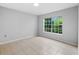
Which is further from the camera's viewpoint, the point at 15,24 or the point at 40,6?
the point at 15,24

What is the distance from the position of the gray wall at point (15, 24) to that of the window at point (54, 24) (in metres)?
1.15

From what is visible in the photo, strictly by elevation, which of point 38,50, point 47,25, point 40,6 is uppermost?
point 40,6

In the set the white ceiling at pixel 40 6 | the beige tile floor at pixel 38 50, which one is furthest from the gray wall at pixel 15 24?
the beige tile floor at pixel 38 50

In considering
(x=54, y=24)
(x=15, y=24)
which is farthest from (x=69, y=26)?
(x=15, y=24)

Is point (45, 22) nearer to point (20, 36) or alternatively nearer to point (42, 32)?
→ point (42, 32)

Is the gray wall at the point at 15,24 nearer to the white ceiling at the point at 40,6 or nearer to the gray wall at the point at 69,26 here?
the white ceiling at the point at 40,6

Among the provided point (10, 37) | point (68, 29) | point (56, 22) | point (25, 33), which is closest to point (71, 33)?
point (68, 29)

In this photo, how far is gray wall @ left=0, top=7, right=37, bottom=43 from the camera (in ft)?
13.5

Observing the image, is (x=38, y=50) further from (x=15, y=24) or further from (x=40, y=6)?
(x=15, y=24)

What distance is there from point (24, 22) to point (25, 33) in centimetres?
85

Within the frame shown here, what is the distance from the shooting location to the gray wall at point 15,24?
411 centimetres

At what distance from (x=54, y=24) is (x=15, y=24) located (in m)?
2.85

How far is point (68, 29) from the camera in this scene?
4.28m

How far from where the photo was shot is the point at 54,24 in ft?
18.3
